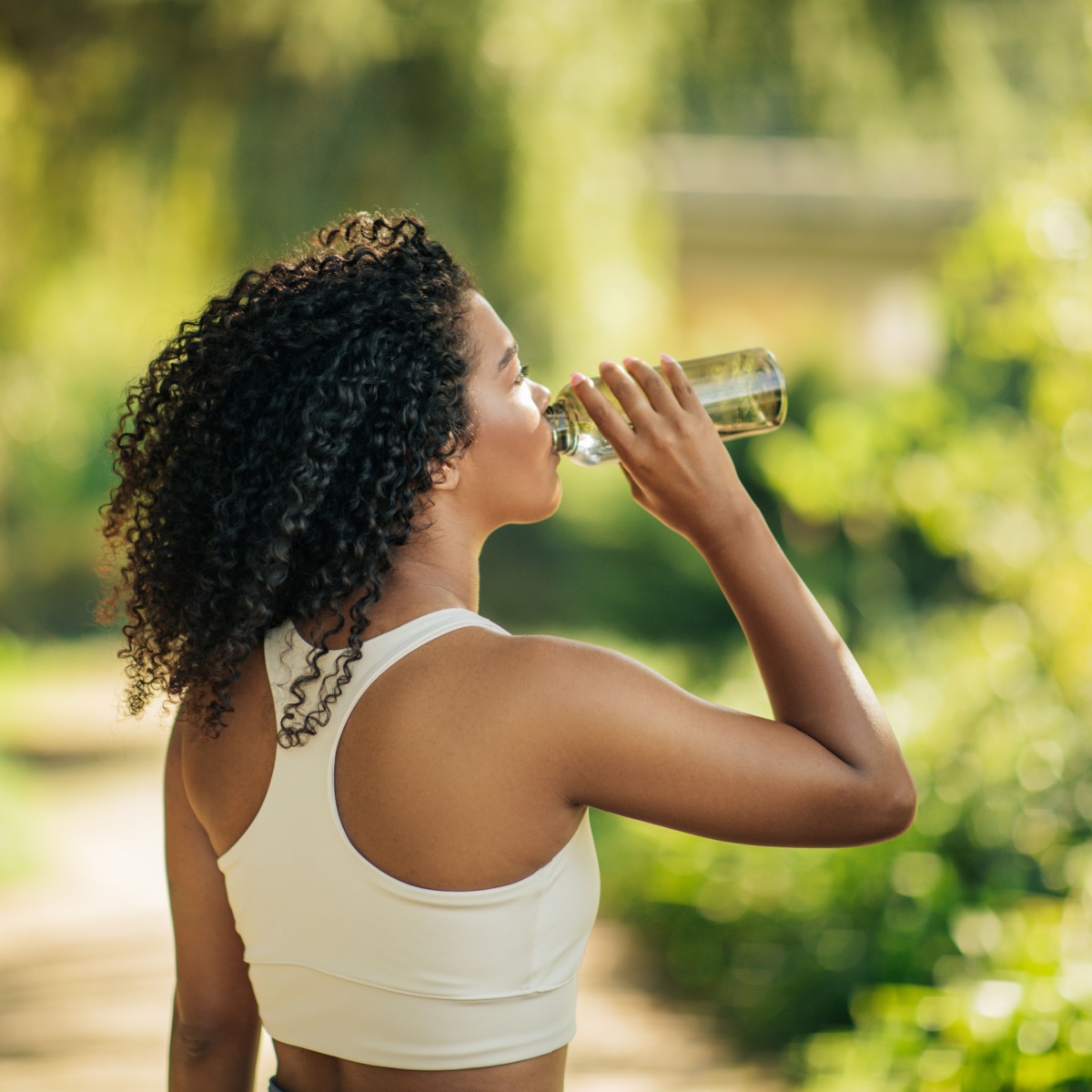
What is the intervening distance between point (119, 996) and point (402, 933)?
377 cm

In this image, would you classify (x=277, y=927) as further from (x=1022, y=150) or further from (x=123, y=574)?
(x=1022, y=150)

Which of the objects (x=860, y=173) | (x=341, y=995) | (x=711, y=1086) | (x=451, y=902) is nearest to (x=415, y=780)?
(x=451, y=902)

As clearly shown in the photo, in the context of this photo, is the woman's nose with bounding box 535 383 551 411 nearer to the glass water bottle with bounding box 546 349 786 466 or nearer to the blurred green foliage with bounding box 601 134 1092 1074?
the glass water bottle with bounding box 546 349 786 466

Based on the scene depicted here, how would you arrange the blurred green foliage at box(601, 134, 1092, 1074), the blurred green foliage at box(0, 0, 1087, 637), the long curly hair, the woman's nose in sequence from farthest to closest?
the blurred green foliage at box(0, 0, 1087, 637) → the blurred green foliage at box(601, 134, 1092, 1074) → the woman's nose → the long curly hair

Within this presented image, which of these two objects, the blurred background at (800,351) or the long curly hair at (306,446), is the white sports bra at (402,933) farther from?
the blurred background at (800,351)

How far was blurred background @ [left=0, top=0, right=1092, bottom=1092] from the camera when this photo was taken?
11.6 feet

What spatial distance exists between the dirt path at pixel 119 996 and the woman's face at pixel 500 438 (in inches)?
109

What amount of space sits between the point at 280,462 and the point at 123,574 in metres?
0.39

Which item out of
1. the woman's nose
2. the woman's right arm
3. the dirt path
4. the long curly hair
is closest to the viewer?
the woman's right arm

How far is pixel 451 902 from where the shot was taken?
1.29 metres

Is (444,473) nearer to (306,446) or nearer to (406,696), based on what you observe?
(306,446)

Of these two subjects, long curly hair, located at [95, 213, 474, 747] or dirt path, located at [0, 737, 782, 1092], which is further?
dirt path, located at [0, 737, 782, 1092]

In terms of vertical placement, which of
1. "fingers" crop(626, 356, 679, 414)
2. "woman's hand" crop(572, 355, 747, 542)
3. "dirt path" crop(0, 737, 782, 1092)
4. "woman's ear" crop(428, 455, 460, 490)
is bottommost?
"dirt path" crop(0, 737, 782, 1092)

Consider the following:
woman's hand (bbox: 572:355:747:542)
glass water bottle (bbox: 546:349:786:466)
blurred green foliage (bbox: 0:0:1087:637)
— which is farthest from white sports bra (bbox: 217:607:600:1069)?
blurred green foliage (bbox: 0:0:1087:637)
